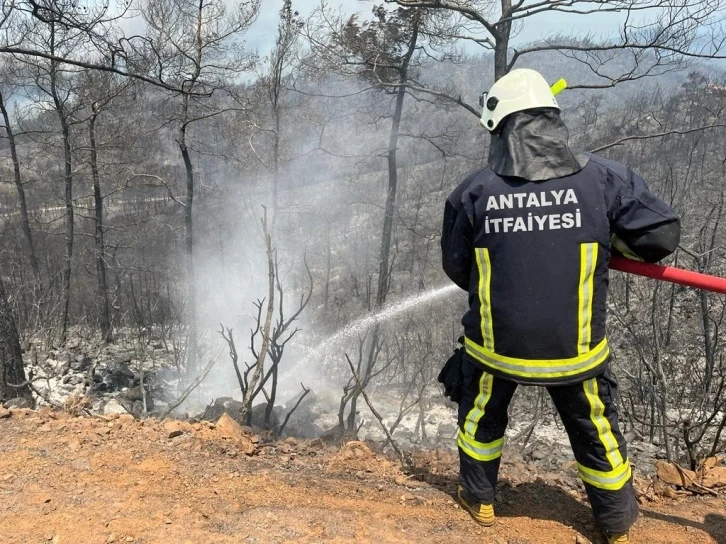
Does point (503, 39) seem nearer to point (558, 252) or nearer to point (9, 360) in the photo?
point (558, 252)

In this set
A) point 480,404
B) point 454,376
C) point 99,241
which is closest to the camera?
point 480,404

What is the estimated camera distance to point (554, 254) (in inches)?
73.6

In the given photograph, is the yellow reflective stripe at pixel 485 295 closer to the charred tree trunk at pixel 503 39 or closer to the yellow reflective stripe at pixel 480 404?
the yellow reflective stripe at pixel 480 404

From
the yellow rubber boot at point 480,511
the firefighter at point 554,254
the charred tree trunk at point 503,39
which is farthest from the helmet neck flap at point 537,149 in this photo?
the charred tree trunk at point 503,39

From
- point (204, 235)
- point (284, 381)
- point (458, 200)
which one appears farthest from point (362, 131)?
point (204, 235)

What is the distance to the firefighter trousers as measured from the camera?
6.58 ft

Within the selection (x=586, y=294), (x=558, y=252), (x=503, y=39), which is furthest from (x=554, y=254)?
(x=503, y=39)

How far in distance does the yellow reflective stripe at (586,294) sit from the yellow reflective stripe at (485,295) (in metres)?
0.33

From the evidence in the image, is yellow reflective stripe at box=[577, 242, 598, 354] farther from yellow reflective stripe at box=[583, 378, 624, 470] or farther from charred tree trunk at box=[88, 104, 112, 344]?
charred tree trunk at box=[88, 104, 112, 344]

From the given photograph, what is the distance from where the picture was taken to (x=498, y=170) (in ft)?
6.43

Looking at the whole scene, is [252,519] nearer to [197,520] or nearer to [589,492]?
[197,520]

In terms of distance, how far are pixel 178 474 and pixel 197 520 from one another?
0.46m

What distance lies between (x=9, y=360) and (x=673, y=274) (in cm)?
515

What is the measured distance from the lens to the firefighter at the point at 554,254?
1.86 metres
